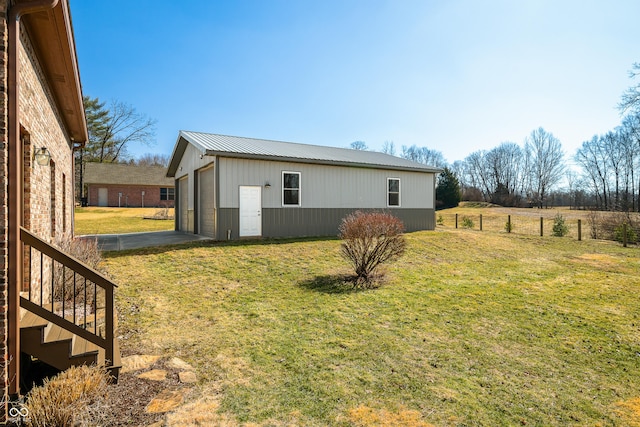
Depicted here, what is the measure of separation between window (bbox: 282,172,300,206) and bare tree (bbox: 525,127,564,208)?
139 feet

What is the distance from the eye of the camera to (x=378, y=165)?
49.7 ft

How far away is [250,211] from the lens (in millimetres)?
12305

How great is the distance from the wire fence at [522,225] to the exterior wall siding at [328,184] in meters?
5.01

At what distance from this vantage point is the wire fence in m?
17.6

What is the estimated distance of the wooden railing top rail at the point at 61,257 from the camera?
310 centimetres

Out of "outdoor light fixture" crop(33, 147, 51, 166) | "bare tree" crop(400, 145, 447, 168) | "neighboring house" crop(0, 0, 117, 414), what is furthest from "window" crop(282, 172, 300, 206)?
"bare tree" crop(400, 145, 447, 168)

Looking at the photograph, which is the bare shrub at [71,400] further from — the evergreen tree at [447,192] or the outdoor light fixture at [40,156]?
the evergreen tree at [447,192]

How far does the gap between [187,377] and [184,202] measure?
1404 centimetres

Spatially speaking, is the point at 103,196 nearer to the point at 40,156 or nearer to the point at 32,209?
the point at 40,156

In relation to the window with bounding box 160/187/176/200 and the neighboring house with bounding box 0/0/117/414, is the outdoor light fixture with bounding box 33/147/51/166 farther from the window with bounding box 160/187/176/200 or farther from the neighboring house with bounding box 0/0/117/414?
the window with bounding box 160/187/176/200

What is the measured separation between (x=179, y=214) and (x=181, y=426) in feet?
51.1

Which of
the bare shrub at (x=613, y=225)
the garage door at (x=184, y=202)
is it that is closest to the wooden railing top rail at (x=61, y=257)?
→ the garage door at (x=184, y=202)

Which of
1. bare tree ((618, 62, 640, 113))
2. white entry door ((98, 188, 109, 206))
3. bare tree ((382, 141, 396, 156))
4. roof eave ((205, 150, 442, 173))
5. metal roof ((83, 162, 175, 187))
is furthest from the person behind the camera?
bare tree ((382, 141, 396, 156))

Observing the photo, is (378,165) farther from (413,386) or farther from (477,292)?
(413,386)
